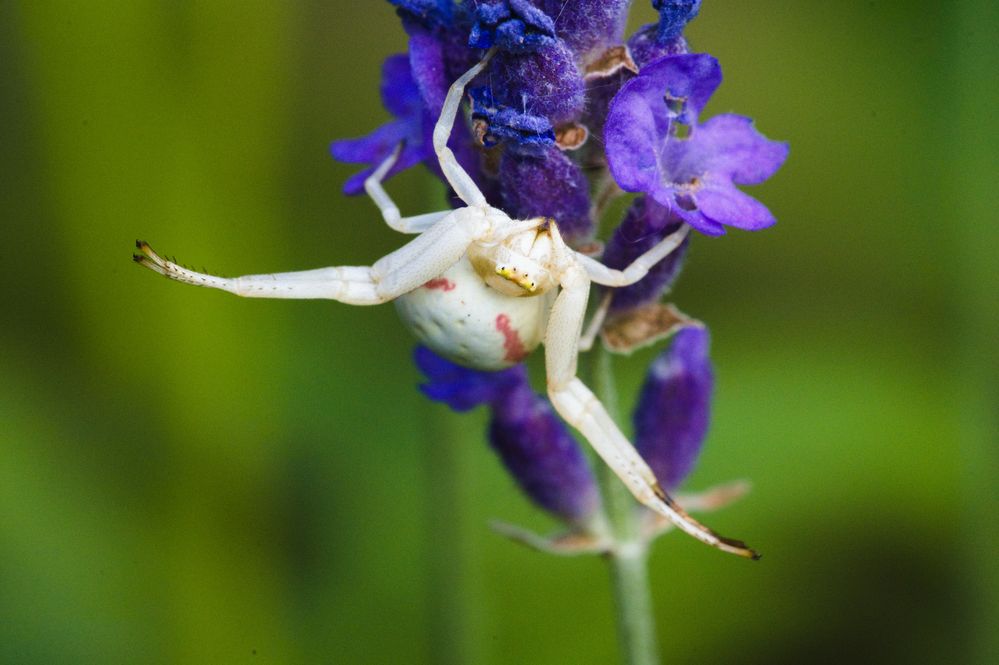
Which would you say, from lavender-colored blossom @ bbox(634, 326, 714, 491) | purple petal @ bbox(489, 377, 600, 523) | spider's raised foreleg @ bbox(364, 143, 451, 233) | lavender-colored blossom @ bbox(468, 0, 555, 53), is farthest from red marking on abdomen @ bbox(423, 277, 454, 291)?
lavender-colored blossom @ bbox(634, 326, 714, 491)

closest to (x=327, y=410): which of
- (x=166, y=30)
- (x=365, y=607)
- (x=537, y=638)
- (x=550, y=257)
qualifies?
(x=365, y=607)

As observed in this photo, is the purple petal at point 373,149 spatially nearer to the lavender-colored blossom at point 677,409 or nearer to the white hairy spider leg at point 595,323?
the white hairy spider leg at point 595,323

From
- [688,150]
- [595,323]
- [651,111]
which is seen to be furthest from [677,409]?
[651,111]

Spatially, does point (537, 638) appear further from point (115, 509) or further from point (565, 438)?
point (115, 509)

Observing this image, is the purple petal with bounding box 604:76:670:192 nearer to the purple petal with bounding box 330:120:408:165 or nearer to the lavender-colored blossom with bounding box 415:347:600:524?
the purple petal with bounding box 330:120:408:165

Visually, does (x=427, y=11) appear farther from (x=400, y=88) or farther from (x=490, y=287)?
(x=490, y=287)

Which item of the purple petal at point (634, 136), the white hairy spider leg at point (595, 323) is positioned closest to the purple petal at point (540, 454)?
the white hairy spider leg at point (595, 323)
